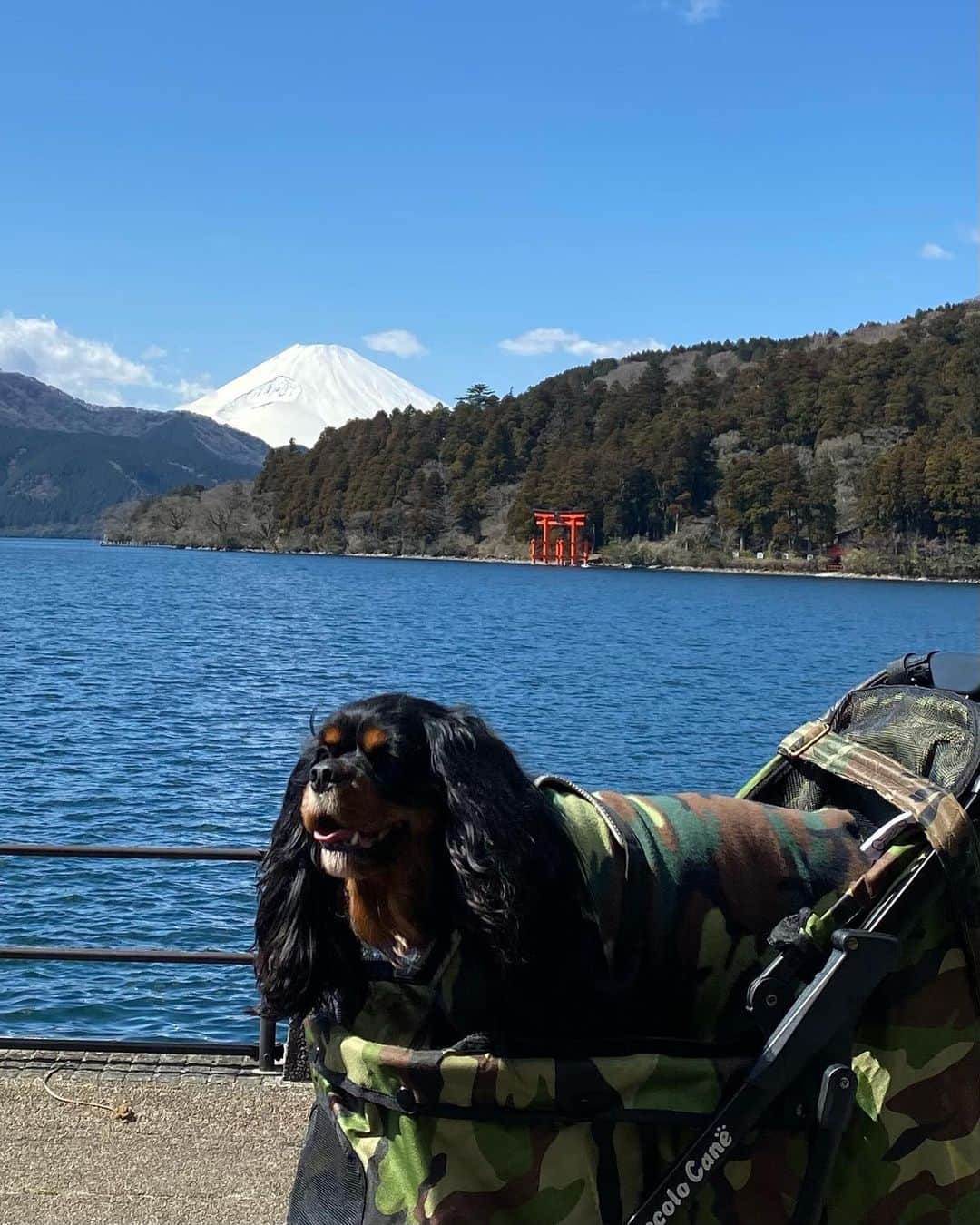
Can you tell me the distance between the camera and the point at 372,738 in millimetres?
3117

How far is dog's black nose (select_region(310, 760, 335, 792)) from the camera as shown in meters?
3.08

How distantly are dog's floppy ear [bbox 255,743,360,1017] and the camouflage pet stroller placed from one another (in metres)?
0.10

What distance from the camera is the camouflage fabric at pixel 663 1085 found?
10.3 ft

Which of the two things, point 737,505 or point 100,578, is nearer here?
point 100,578

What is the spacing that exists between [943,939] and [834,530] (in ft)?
543

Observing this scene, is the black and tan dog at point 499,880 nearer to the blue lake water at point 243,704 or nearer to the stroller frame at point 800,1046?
the stroller frame at point 800,1046

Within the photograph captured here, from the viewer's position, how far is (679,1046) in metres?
3.27

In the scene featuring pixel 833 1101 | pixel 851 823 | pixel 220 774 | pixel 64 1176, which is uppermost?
pixel 851 823

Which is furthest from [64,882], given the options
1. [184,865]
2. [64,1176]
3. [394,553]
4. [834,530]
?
[394,553]

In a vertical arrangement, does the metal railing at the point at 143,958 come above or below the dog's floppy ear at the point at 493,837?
below

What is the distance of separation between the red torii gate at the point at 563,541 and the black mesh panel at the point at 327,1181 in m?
172

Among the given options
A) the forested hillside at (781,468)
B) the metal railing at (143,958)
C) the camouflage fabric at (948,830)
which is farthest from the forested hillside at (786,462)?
the camouflage fabric at (948,830)

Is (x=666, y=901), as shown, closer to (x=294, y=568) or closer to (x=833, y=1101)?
(x=833, y=1101)

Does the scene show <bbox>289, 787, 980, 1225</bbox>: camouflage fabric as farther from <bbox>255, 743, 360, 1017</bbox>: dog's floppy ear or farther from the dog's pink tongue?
the dog's pink tongue
